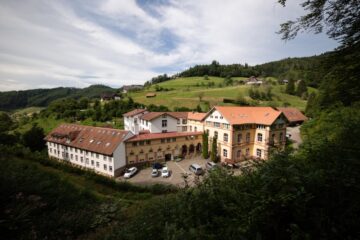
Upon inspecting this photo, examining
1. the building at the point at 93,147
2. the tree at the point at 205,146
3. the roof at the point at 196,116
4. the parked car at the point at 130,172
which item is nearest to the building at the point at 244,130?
the tree at the point at 205,146

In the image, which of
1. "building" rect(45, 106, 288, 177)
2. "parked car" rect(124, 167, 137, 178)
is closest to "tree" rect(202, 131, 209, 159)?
"building" rect(45, 106, 288, 177)

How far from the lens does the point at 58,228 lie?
7.11m

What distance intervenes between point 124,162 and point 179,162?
27.5 feet

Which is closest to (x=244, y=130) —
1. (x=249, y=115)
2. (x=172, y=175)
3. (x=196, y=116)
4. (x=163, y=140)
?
(x=249, y=115)

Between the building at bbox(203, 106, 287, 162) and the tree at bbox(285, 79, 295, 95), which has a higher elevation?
the tree at bbox(285, 79, 295, 95)

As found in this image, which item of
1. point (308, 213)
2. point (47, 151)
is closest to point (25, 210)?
point (308, 213)

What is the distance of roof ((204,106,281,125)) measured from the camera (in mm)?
29391

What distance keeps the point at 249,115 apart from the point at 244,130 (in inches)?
131

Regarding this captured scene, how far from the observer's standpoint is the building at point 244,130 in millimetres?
29188

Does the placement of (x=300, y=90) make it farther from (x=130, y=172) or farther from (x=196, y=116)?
(x=130, y=172)

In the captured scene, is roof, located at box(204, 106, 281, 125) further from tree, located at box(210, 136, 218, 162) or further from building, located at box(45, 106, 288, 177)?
tree, located at box(210, 136, 218, 162)

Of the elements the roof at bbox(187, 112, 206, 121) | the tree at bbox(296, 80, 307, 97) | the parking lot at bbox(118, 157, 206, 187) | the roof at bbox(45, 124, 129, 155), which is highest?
the tree at bbox(296, 80, 307, 97)

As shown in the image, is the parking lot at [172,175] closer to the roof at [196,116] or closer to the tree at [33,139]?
the roof at [196,116]

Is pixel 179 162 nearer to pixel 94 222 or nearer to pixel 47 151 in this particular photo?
pixel 94 222
